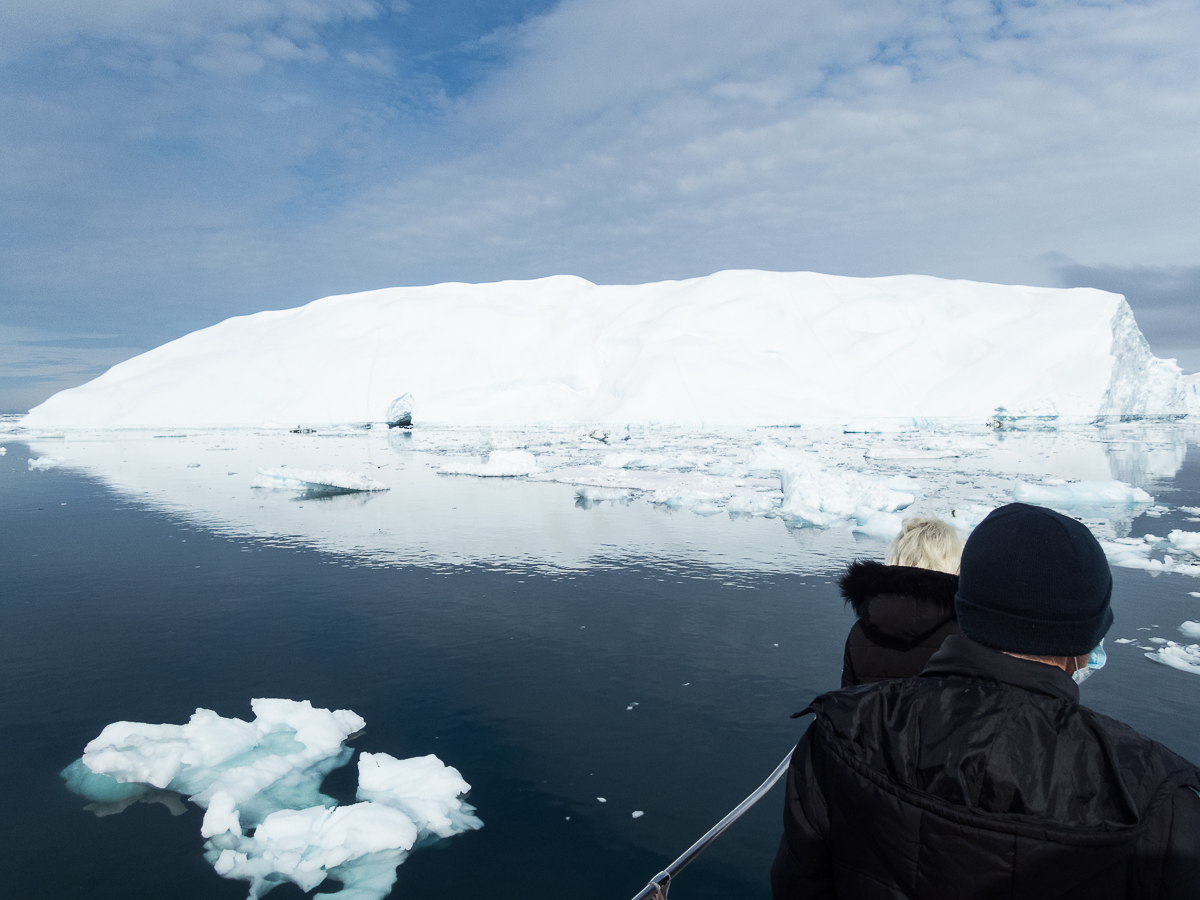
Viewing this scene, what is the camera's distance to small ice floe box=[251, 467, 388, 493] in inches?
600

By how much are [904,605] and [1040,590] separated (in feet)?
3.64

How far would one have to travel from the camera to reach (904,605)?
2.16m

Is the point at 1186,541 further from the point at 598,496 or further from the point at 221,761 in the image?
the point at 221,761

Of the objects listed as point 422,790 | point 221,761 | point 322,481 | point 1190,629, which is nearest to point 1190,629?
point 1190,629

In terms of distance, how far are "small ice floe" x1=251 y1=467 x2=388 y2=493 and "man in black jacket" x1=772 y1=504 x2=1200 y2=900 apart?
15143mm

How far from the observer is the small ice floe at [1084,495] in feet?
41.5

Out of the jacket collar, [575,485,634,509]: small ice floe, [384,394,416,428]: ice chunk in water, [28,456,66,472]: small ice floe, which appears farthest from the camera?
[384,394,416,428]: ice chunk in water

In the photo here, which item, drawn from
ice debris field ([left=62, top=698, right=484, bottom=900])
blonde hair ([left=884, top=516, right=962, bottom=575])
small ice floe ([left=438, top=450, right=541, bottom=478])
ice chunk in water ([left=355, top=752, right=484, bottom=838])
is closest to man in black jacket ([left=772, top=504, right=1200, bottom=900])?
blonde hair ([left=884, top=516, right=962, bottom=575])

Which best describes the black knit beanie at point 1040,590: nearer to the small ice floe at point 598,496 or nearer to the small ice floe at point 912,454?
the small ice floe at point 598,496

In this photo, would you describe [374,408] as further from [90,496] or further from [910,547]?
[910,547]

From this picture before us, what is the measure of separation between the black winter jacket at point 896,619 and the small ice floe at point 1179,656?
4.98m

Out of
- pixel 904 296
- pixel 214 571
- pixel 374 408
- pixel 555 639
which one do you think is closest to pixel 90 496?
pixel 214 571

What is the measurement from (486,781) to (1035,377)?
47639 mm

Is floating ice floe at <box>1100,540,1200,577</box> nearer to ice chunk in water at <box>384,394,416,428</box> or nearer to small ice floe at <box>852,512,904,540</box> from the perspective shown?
small ice floe at <box>852,512,904,540</box>
